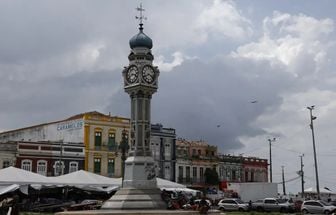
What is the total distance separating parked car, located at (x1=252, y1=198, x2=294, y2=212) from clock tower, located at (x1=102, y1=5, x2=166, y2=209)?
21.2 meters

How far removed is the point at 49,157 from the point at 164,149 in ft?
49.4

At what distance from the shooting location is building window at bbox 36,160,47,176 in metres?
53.1

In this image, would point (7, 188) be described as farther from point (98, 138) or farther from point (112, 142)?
point (112, 142)

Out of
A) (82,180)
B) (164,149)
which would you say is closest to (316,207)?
(82,180)

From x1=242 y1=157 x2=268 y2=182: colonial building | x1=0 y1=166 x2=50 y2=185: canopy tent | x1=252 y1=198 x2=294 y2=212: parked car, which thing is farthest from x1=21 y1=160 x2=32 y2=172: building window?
x1=242 y1=157 x2=268 y2=182: colonial building

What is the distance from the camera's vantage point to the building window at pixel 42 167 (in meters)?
53.1

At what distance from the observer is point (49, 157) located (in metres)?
53.8

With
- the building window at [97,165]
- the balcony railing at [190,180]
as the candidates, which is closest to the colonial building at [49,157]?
the building window at [97,165]

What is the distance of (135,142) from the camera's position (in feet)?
81.7

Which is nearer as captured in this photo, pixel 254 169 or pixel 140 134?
pixel 140 134

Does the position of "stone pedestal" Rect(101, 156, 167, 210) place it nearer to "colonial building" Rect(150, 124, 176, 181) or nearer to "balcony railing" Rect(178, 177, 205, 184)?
"colonial building" Rect(150, 124, 176, 181)

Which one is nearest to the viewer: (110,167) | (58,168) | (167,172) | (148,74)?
(148,74)

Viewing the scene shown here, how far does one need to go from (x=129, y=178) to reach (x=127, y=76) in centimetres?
480

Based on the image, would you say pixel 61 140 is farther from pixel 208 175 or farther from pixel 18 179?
pixel 18 179
